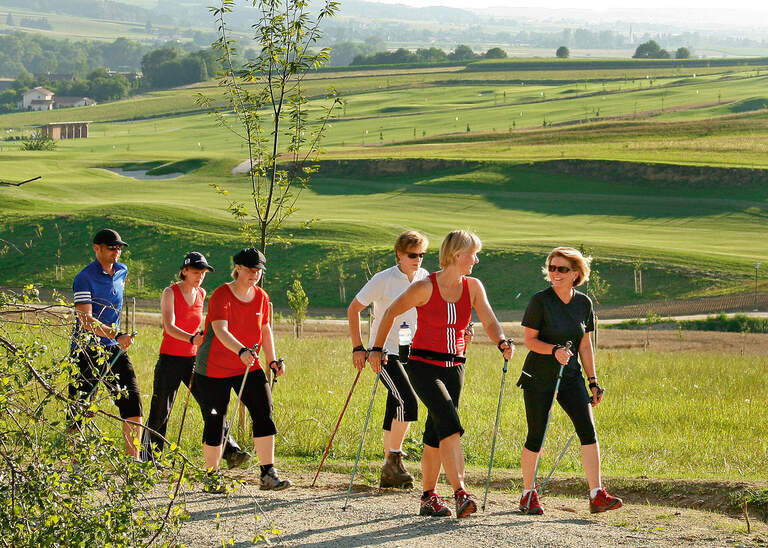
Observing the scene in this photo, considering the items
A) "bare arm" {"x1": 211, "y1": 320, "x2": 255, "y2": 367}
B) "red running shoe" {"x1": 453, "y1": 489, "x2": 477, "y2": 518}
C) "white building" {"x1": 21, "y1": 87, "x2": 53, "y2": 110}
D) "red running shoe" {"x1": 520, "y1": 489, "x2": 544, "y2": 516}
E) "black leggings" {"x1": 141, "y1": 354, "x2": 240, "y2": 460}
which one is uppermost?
"white building" {"x1": 21, "y1": 87, "x2": 53, "y2": 110}

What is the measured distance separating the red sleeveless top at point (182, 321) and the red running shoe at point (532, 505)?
11.3 feet

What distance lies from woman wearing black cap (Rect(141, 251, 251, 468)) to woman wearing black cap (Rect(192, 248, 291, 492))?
674mm

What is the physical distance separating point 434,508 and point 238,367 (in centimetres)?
214

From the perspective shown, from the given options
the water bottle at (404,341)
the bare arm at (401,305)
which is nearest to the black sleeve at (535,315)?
the bare arm at (401,305)

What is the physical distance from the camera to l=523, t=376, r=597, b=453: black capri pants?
835 centimetres

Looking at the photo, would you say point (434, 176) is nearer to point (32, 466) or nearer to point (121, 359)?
point (121, 359)

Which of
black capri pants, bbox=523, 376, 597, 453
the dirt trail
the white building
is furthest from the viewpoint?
the white building

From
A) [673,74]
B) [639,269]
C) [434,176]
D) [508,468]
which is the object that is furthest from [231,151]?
[508,468]

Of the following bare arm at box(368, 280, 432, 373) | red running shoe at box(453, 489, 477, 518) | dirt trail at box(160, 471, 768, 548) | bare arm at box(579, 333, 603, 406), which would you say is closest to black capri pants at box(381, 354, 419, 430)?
bare arm at box(368, 280, 432, 373)

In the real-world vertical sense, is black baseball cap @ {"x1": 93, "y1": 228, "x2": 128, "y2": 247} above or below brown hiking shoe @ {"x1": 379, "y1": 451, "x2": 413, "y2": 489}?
above

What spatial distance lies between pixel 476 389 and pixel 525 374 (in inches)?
303

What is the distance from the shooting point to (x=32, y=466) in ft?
16.6

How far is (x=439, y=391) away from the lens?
8.02 m

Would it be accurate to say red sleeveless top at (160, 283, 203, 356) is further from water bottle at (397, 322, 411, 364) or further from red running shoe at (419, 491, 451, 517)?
red running shoe at (419, 491, 451, 517)
